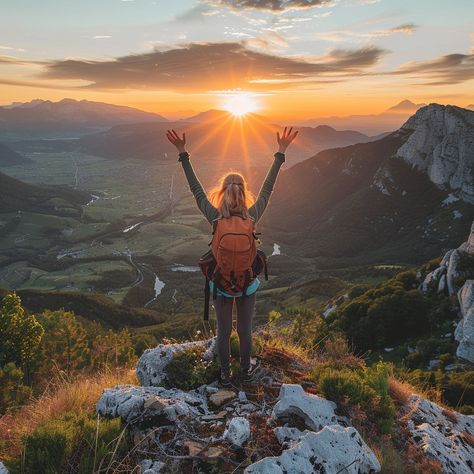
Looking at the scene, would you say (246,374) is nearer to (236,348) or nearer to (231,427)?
(236,348)

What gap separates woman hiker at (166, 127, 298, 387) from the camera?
20.5 ft

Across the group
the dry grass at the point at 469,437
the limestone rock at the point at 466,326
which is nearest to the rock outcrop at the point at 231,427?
the dry grass at the point at 469,437

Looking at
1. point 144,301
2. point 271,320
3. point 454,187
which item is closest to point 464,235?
point 454,187

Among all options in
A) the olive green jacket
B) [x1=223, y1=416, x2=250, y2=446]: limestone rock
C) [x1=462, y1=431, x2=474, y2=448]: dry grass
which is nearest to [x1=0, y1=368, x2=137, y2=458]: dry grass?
[x1=223, y1=416, x2=250, y2=446]: limestone rock

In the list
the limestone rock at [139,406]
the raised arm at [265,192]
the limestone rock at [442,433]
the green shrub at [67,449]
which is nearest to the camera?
the green shrub at [67,449]

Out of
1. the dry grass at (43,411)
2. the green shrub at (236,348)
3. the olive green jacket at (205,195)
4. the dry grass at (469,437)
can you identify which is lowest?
the dry grass at (469,437)

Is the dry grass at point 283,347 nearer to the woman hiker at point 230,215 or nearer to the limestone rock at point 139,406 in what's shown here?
the woman hiker at point 230,215

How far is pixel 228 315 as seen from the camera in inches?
265

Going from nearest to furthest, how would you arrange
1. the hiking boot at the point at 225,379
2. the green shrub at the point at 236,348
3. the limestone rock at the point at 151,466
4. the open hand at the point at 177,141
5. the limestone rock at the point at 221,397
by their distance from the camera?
1. the limestone rock at the point at 151,466
2. the limestone rock at the point at 221,397
3. the hiking boot at the point at 225,379
4. the open hand at the point at 177,141
5. the green shrub at the point at 236,348

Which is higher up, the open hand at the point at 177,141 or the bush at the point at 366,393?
the open hand at the point at 177,141

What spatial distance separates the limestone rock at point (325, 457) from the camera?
4254 mm

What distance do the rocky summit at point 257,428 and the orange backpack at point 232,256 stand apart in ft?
5.70

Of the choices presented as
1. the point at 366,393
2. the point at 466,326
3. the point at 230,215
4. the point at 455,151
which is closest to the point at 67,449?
the point at 230,215

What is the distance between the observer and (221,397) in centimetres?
628
